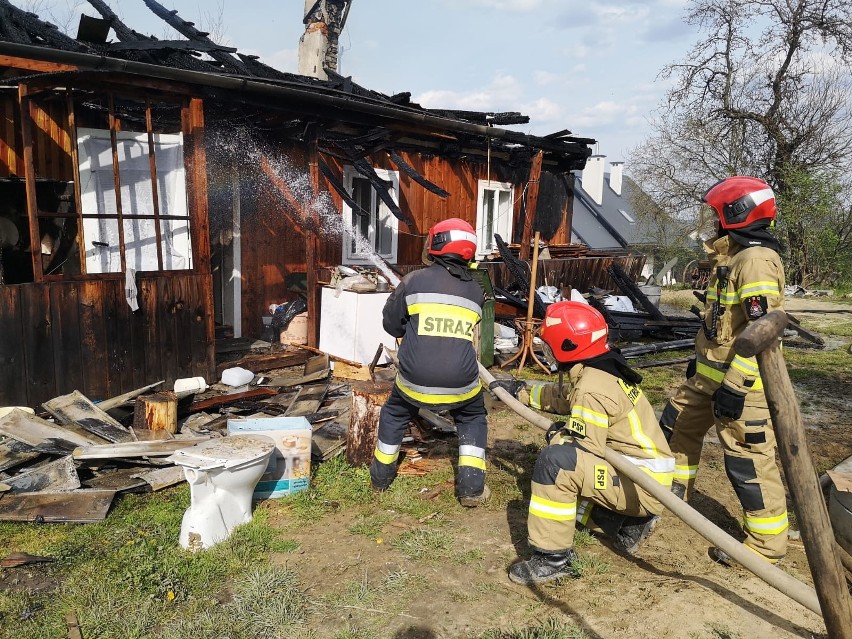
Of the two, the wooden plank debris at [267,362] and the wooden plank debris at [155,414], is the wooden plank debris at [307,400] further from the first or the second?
the wooden plank debris at [155,414]

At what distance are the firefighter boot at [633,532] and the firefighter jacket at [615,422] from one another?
313 mm

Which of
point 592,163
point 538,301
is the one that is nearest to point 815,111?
point 592,163

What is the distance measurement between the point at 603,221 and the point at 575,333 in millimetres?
24331

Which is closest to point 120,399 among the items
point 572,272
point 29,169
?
point 29,169

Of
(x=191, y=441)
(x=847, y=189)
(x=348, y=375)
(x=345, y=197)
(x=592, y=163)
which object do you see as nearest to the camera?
(x=191, y=441)

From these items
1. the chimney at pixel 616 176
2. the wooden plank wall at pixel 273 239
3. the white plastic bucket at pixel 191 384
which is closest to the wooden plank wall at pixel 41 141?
the wooden plank wall at pixel 273 239

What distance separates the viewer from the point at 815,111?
22.0 metres

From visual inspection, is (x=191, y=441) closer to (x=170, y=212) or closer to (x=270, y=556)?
(x=270, y=556)

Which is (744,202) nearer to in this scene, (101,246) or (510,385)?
(510,385)

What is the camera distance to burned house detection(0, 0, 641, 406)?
5859 millimetres

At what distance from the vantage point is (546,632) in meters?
2.91

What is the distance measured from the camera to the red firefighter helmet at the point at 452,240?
4.34m

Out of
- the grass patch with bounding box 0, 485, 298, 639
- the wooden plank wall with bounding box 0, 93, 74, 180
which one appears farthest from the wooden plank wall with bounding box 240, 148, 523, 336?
the grass patch with bounding box 0, 485, 298, 639

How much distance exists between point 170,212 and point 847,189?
72.4 feet
